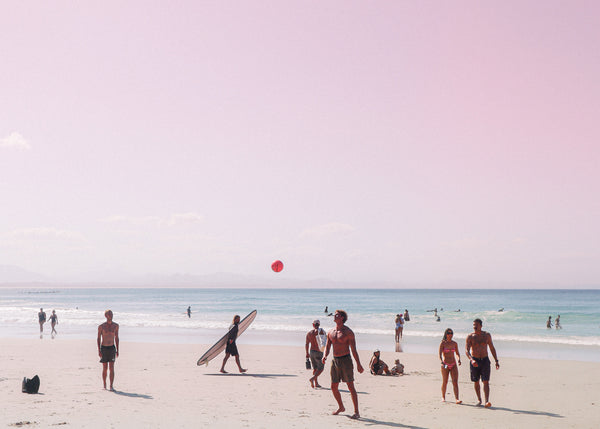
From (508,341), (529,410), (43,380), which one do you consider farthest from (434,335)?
(43,380)

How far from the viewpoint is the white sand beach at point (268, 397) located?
9.28m

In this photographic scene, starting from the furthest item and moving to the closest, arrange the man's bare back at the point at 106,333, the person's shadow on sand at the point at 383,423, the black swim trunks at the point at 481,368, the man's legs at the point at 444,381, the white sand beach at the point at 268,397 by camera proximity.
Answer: the man's bare back at the point at 106,333, the man's legs at the point at 444,381, the black swim trunks at the point at 481,368, the white sand beach at the point at 268,397, the person's shadow on sand at the point at 383,423

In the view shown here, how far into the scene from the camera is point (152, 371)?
15.2 meters

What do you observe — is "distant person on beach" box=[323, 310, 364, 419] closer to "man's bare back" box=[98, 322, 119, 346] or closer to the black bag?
"man's bare back" box=[98, 322, 119, 346]

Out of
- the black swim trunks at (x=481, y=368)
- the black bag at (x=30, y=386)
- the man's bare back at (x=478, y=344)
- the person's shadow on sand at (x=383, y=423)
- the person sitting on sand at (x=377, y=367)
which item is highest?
the man's bare back at (x=478, y=344)

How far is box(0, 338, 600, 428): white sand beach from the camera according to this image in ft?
30.5

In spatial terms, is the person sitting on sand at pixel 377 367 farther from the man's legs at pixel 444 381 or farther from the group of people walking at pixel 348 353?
the man's legs at pixel 444 381

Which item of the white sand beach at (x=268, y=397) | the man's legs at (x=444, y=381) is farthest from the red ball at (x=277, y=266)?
the man's legs at (x=444, y=381)

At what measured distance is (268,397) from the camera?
1148 centimetres

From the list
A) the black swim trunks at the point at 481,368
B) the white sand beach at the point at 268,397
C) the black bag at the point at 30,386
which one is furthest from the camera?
the black bag at the point at 30,386

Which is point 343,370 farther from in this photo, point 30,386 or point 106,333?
point 30,386

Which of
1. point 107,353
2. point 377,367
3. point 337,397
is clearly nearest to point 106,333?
point 107,353

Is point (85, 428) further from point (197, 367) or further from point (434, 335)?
point (434, 335)

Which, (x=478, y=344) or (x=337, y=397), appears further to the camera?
(x=478, y=344)
